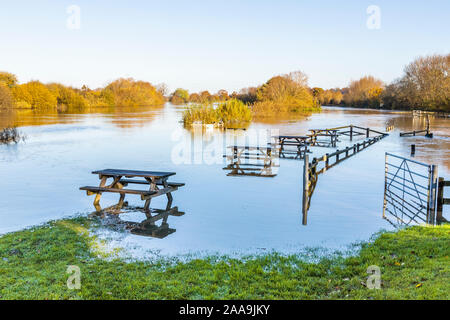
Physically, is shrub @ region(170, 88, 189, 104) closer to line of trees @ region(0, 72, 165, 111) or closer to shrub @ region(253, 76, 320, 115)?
line of trees @ region(0, 72, 165, 111)

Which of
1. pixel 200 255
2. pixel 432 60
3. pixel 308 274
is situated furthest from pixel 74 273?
pixel 432 60

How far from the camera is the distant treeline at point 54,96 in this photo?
2539 inches

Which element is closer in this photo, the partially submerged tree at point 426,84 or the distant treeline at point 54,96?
the partially submerged tree at point 426,84

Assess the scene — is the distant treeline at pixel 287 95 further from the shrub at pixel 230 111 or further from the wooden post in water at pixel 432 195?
the wooden post in water at pixel 432 195

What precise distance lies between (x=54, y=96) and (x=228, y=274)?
72.2 m

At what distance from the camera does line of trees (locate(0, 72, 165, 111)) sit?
212 feet

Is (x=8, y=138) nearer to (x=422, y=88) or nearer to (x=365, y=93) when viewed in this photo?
(x=422, y=88)

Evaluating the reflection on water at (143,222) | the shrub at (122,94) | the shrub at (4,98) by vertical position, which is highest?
the shrub at (122,94)

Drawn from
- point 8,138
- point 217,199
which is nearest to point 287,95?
point 8,138

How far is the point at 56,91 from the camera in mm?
71625

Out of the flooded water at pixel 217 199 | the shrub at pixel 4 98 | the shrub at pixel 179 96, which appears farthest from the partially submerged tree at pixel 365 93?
the flooded water at pixel 217 199

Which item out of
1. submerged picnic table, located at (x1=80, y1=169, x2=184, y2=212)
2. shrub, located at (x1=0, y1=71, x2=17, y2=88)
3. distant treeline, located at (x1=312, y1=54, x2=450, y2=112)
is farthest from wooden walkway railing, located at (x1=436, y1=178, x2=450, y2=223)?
shrub, located at (x1=0, y1=71, x2=17, y2=88)
